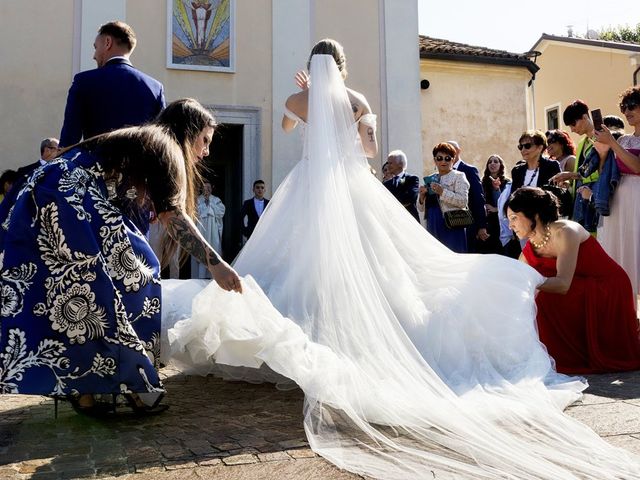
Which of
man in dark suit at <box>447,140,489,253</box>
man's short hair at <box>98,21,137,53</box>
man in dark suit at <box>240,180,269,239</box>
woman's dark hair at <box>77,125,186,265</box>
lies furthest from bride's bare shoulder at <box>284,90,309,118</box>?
man in dark suit at <box>240,180,269,239</box>

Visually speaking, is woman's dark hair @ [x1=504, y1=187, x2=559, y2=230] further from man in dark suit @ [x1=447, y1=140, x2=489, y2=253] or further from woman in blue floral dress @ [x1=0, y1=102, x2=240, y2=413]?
man in dark suit @ [x1=447, y1=140, x2=489, y2=253]

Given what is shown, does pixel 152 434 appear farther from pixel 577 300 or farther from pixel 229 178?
pixel 229 178

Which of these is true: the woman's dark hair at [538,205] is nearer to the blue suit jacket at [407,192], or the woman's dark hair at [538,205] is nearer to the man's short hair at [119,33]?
the man's short hair at [119,33]

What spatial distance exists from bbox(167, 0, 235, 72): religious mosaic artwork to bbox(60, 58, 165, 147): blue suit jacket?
25.8 feet

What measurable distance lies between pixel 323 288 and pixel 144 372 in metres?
1.06

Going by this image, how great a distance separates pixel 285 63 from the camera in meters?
12.4

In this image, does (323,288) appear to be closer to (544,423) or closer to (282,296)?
(282,296)

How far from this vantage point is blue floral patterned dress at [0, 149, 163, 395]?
9.55ft

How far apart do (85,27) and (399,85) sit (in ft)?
18.5

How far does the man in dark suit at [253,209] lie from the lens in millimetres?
11039

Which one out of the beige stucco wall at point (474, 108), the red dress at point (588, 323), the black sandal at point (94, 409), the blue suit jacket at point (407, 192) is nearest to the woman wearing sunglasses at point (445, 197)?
the blue suit jacket at point (407, 192)

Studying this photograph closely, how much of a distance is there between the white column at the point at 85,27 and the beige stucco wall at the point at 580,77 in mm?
17363

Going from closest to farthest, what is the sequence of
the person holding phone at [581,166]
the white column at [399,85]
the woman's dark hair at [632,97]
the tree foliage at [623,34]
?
1. the woman's dark hair at [632,97]
2. the person holding phone at [581,166]
3. the white column at [399,85]
4. the tree foliage at [623,34]

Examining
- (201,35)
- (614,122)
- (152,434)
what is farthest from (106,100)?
(201,35)
